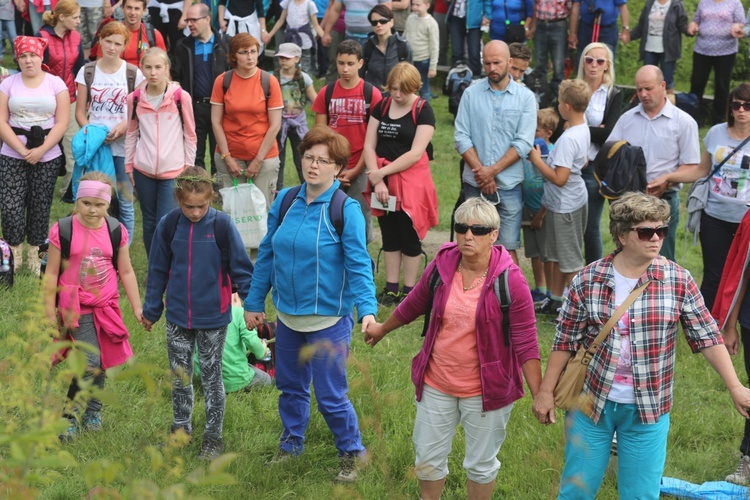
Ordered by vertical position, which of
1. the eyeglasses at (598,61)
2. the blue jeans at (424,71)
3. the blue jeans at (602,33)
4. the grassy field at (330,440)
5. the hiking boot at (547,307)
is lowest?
the hiking boot at (547,307)

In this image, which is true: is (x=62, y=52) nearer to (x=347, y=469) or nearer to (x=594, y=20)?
(x=347, y=469)

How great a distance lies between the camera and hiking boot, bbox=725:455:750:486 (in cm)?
570

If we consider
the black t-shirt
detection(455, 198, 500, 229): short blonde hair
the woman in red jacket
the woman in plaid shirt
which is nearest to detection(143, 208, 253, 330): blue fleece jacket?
detection(455, 198, 500, 229): short blonde hair

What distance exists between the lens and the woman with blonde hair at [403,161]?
8320 millimetres

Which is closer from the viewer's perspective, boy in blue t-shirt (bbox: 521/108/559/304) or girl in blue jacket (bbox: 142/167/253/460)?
girl in blue jacket (bbox: 142/167/253/460)

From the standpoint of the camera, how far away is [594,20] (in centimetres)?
1395

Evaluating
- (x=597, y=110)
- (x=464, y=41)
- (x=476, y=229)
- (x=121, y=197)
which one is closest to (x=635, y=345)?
(x=476, y=229)

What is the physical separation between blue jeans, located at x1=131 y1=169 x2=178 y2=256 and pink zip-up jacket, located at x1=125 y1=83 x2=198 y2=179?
89mm

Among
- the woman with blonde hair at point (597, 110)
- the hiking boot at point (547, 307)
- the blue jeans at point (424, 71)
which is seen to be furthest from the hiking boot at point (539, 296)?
the blue jeans at point (424, 71)

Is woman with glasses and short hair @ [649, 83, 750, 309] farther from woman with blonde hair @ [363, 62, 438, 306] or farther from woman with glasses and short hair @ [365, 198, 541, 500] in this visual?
woman with glasses and short hair @ [365, 198, 541, 500]

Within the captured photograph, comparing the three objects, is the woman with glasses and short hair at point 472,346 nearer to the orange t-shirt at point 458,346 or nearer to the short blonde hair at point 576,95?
the orange t-shirt at point 458,346

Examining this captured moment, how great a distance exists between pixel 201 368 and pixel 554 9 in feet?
31.2

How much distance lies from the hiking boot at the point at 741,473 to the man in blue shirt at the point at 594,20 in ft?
30.1

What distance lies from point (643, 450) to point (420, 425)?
107 centimetres
